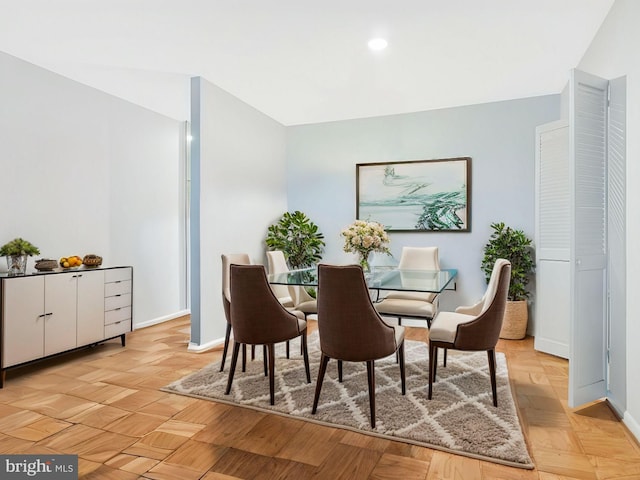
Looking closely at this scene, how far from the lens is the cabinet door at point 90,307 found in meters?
3.59

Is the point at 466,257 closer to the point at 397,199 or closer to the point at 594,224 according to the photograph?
the point at 397,199

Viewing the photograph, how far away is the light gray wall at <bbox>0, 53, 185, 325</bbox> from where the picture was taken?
352 cm

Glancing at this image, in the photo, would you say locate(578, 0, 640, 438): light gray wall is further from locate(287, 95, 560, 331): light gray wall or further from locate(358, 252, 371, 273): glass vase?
locate(287, 95, 560, 331): light gray wall

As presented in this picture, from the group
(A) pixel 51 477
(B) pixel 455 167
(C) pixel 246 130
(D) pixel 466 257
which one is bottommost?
(A) pixel 51 477

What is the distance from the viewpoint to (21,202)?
3.52 metres

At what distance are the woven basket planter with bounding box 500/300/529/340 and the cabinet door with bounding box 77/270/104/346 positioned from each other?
4.20 meters

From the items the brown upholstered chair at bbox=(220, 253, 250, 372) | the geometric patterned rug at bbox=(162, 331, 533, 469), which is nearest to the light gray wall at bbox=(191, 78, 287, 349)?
the brown upholstered chair at bbox=(220, 253, 250, 372)

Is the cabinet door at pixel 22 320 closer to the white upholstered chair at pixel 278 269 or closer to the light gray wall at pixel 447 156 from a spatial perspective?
the white upholstered chair at pixel 278 269

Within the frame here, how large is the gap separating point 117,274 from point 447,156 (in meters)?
4.09

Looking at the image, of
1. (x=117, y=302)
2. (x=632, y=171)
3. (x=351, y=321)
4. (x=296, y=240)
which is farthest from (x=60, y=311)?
(x=632, y=171)

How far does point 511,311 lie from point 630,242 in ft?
6.90

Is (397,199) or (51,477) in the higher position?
(397,199)

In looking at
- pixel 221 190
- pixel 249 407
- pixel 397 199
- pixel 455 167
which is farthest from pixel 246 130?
pixel 249 407

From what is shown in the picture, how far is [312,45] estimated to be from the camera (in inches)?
130
